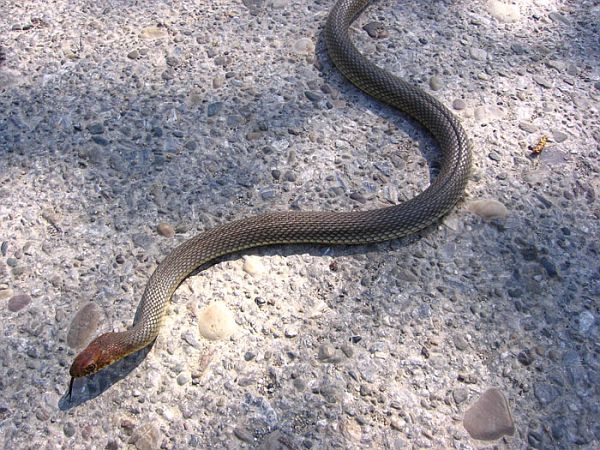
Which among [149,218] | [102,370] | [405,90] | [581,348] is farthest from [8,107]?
[581,348]

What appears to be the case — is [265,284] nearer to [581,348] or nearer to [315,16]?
[581,348]

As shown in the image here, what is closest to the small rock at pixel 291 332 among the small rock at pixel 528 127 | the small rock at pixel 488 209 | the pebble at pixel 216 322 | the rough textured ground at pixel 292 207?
the rough textured ground at pixel 292 207

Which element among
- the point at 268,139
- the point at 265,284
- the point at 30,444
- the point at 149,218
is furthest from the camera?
the point at 268,139

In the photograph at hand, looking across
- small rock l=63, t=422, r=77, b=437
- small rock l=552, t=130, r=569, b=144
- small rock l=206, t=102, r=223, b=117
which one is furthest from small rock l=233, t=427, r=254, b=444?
small rock l=552, t=130, r=569, b=144

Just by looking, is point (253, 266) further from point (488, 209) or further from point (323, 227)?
point (488, 209)

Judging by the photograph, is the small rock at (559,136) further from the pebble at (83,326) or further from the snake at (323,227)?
the pebble at (83,326)

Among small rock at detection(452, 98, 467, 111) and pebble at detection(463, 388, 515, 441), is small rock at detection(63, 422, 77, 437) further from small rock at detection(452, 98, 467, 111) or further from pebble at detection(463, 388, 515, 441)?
small rock at detection(452, 98, 467, 111)
